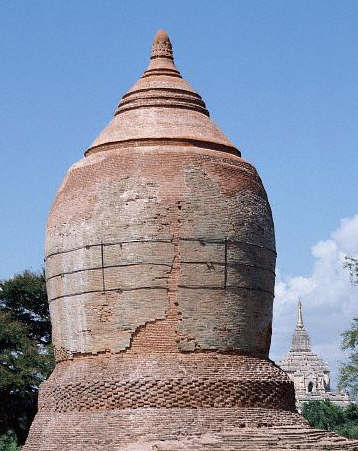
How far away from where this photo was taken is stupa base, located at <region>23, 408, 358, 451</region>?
46.1 ft

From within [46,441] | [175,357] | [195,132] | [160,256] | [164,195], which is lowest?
[46,441]

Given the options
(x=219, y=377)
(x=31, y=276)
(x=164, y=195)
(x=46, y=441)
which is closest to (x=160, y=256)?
(x=164, y=195)

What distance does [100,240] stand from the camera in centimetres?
1565

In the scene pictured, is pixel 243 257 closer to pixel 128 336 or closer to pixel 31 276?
pixel 128 336

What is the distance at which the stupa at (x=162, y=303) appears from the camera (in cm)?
1484

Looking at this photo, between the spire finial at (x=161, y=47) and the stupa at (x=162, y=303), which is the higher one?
the spire finial at (x=161, y=47)

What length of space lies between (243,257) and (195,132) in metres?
2.33

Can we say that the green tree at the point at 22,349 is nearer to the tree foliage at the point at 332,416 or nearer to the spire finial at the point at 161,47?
the tree foliage at the point at 332,416

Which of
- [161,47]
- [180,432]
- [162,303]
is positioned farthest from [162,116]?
[180,432]

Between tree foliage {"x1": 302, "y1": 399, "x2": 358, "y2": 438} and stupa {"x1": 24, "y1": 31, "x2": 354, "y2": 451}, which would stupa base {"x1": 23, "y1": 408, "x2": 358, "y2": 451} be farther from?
tree foliage {"x1": 302, "y1": 399, "x2": 358, "y2": 438}

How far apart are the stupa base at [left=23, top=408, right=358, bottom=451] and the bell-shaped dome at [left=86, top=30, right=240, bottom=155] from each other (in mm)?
4520

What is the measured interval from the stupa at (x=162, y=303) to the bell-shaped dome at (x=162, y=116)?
0.06 meters

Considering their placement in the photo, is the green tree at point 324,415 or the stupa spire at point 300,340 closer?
the green tree at point 324,415

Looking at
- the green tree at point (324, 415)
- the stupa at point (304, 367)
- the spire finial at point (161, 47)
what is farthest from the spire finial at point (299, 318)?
the spire finial at point (161, 47)
